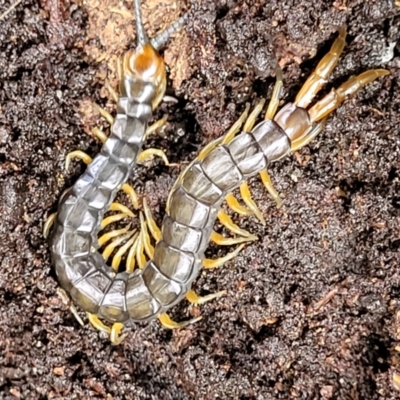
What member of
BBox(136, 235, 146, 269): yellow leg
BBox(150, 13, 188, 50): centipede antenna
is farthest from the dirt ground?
→ BBox(136, 235, 146, 269): yellow leg

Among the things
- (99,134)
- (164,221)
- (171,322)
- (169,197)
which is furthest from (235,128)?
(171,322)

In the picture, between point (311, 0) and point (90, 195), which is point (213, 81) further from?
point (90, 195)

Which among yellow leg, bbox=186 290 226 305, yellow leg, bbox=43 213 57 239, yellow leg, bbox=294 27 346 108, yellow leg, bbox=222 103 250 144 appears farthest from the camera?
yellow leg, bbox=43 213 57 239

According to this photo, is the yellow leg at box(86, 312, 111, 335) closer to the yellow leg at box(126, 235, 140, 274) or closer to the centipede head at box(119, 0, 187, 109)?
the yellow leg at box(126, 235, 140, 274)

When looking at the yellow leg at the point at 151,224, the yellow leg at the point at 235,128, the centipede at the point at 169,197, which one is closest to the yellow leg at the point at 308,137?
the centipede at the point at 169,197

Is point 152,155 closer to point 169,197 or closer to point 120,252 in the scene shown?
point 169,197
